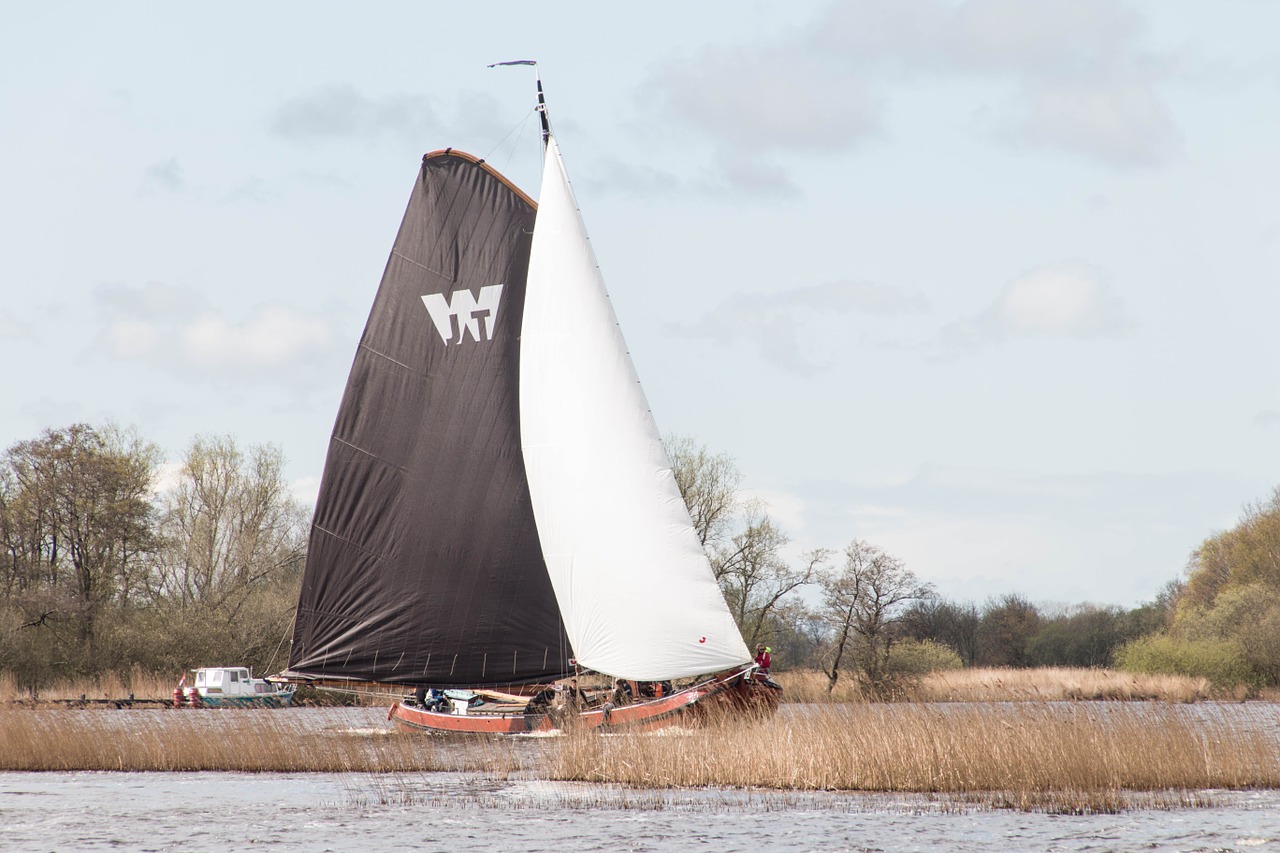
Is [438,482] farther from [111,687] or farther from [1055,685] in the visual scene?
[111,687]

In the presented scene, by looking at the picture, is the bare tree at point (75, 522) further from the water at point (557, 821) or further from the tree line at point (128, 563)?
the water at point (557, 821)

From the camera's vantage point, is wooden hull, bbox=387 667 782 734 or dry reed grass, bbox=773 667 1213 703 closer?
wooden hull, bbox=387 667 782 734

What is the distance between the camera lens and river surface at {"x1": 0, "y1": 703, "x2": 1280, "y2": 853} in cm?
1554

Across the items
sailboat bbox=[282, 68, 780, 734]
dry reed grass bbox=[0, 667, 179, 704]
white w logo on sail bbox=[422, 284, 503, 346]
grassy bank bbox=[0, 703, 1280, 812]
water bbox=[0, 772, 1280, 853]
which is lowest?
water bbox=[0, 772, 1280, 853]

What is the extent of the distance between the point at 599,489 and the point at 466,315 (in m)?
4.63

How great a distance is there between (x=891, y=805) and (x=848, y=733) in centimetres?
182

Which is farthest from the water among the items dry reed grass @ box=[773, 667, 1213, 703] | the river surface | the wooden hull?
dry reed grass @ box=[773, 667, 1213, 703]

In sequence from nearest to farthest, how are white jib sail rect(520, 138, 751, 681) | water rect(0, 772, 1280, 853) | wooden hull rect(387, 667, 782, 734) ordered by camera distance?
water rect(0, 772, 1280, 853) → white jib sail rect(520, 138, 751, 681) → wooden hull rect(387, 667, 782, 734)

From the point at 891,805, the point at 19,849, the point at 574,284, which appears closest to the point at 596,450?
the point at 574,284

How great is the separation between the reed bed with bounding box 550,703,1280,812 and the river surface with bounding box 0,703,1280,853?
48 cm

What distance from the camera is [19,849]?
15789 millimetres

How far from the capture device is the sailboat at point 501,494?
87.7 feet

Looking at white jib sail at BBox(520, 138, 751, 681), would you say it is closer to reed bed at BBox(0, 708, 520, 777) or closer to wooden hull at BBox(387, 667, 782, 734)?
wooden hull at BBox(387, 667, 782, 734)

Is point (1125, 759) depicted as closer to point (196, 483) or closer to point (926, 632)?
point (196, 483)
